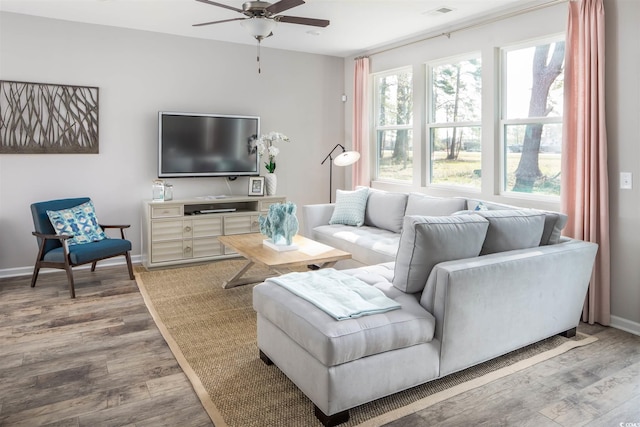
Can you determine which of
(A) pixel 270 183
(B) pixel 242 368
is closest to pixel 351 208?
(A) pixel 270 183

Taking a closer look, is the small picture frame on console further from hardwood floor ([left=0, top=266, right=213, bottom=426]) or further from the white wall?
hardwood floor ([left=0, top=266, right=213, bottom=426])

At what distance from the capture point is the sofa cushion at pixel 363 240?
158 inches

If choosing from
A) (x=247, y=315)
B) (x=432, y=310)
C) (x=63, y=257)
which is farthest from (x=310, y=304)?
(x=63, y=257)

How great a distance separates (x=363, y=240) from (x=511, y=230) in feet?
5.52

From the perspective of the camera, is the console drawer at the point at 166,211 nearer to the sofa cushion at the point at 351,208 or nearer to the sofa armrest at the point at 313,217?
the sofa armrest at the point at 313,217

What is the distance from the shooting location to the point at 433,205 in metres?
4.37

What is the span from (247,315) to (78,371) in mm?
1262

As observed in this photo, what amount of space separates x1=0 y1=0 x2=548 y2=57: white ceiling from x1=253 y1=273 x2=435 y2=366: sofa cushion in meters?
2.85

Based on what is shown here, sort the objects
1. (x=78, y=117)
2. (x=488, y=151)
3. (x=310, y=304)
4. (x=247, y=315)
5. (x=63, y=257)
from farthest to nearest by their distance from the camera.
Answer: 1. (x=78, y=117)
2. (x=488, y=151)
3. (x=63, y=257)
4. (x=247, y=315)
5. (x=310, y=304)

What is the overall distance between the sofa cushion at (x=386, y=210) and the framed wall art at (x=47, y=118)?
10.1ft

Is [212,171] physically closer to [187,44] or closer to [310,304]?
[187,44]

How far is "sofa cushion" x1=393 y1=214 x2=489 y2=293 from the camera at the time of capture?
8.22 ft

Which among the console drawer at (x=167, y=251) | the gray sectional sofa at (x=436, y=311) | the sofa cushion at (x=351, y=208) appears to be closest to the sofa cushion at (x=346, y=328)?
the gray sectional sofa at (x=436, y=311)

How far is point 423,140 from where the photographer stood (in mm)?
5305
